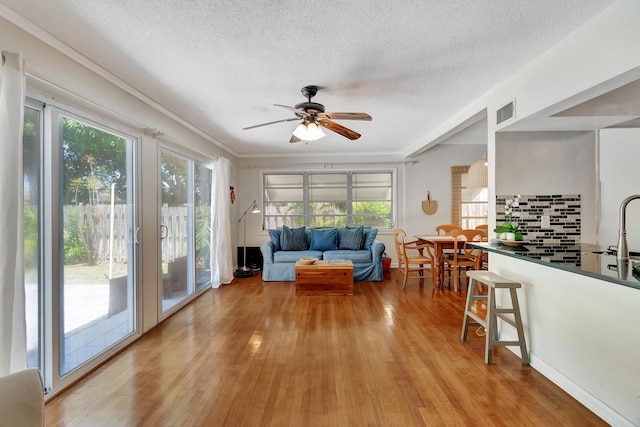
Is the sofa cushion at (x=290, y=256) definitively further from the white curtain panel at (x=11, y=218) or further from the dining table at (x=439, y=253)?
the white curtain panel at (x=11, y=218)

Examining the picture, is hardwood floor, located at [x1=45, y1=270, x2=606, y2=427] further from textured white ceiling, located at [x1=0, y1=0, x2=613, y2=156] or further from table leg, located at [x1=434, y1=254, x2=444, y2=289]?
textured white ceiling, located at [x1=0, y1=0, x2=613, y2=156]

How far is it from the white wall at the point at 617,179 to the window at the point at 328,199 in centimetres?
360

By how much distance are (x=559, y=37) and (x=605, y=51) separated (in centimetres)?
35

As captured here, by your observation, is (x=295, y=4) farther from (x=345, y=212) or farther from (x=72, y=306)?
(x=345, y=212)

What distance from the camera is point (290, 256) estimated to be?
16.7 feet

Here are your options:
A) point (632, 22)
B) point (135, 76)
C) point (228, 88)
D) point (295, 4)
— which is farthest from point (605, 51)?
point (135, 76)

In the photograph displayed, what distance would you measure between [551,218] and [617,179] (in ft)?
2.64

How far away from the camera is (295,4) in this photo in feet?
5.24

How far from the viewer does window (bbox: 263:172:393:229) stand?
6.17 m

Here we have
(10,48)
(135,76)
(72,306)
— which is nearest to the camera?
(10,48)

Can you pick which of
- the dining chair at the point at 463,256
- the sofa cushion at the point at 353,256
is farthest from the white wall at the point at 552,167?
the sofa cushion at the point at 353,256

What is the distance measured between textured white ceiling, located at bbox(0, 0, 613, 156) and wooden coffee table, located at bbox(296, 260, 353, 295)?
222 centimetres

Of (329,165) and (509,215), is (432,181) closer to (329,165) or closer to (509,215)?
(329,165)

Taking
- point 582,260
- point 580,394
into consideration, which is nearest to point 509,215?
point 582,260
